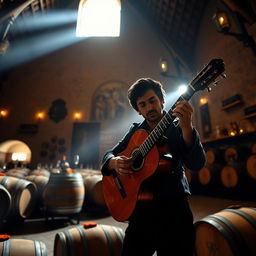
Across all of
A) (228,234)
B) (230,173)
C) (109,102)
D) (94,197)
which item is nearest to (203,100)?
(230,173)

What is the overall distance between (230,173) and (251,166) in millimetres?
563

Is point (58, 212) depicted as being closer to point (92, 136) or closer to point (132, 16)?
point (92, 136)

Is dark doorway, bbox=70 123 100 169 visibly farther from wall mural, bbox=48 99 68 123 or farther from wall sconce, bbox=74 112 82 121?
wall mural, bbox=48 99 68 123

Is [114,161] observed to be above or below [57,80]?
below

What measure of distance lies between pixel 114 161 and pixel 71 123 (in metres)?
9.58

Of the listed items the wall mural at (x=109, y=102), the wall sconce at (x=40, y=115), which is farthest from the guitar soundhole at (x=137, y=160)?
the wall sconce at (x=40, y=115)

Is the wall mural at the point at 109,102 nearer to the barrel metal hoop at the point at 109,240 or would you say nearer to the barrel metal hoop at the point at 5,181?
the barrel metal hoop at the point at 5,181

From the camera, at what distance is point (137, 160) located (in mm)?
1143

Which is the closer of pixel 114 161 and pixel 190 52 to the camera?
pixel 114 161

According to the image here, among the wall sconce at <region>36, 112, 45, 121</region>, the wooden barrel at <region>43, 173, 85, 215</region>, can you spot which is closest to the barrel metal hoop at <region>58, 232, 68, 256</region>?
the wooden barrel at <region>43, 173, 85, 215</region>

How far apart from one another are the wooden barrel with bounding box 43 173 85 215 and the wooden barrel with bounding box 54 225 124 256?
1456 mm

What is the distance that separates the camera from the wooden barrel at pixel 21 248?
113 centimetres

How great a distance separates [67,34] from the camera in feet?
37.0

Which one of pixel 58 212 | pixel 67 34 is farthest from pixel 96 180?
pixel 67 34
